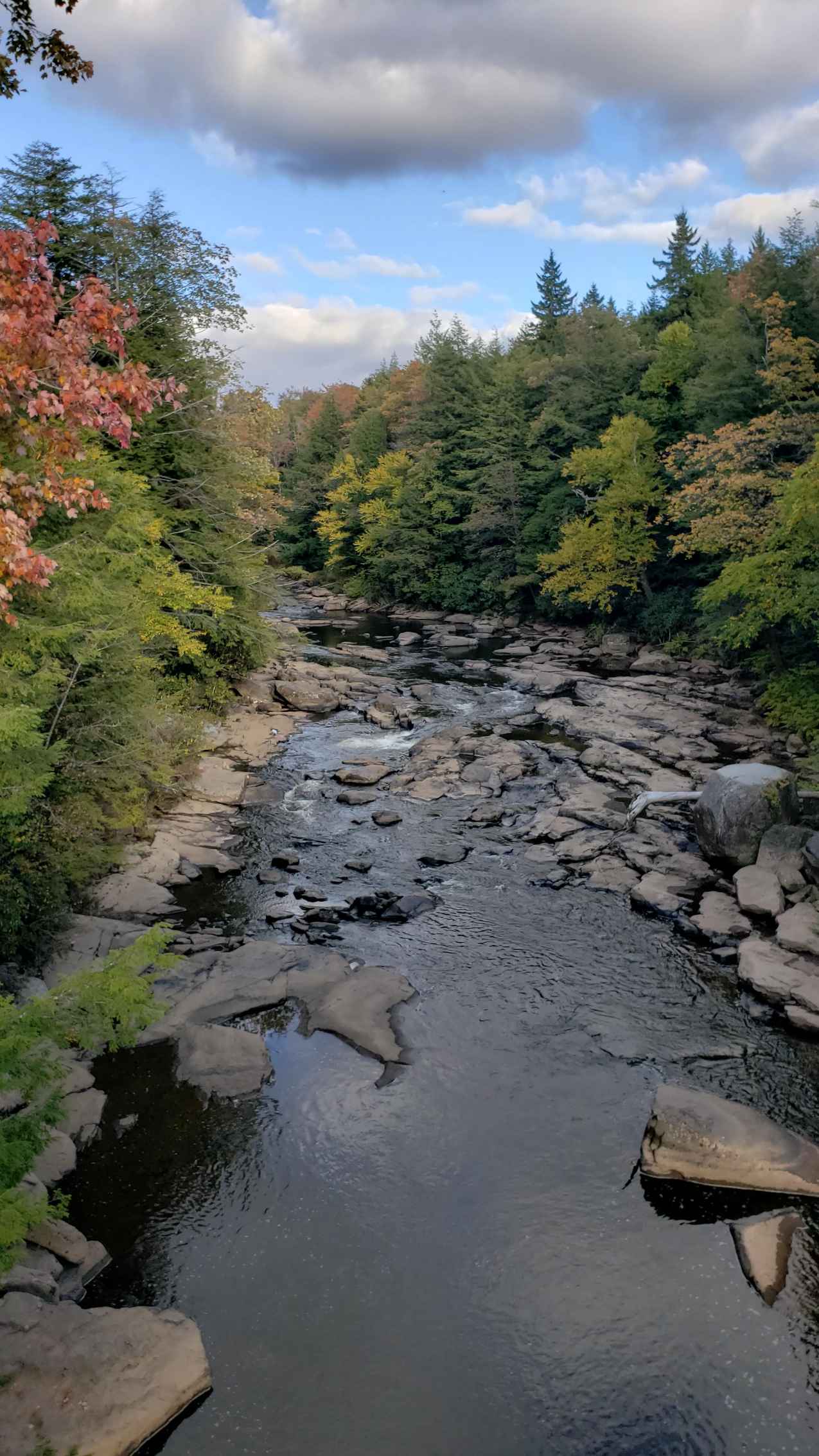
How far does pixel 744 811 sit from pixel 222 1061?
30.0 feet

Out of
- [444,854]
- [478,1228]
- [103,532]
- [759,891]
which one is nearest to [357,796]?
[444,854]

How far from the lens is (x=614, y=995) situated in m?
11.1

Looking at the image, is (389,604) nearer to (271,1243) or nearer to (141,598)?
(141,598)

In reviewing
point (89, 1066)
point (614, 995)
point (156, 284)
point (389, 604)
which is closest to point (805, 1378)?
point (614, 995)

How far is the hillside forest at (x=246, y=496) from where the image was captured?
6344 mm

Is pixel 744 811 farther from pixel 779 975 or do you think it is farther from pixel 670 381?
pixel 670 381

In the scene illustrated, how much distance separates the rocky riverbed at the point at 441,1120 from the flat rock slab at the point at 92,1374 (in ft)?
0.13

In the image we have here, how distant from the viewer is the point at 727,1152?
805cm

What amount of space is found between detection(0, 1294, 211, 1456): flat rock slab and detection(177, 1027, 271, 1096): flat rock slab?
299 centimetres

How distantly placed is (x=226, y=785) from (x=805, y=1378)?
1455cm

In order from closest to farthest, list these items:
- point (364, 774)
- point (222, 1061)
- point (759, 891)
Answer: point (222, 1061) → point (759, 891) → point (364, 774)

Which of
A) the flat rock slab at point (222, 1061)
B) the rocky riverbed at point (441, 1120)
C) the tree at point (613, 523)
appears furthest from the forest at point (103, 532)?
the tree at point (613, 523)

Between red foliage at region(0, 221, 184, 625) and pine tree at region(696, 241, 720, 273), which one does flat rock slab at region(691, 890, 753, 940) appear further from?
pine tree at region(696, 241, 720, 273)

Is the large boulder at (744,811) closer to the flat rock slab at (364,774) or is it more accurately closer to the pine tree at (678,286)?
the flat rock slab at (364,774)
